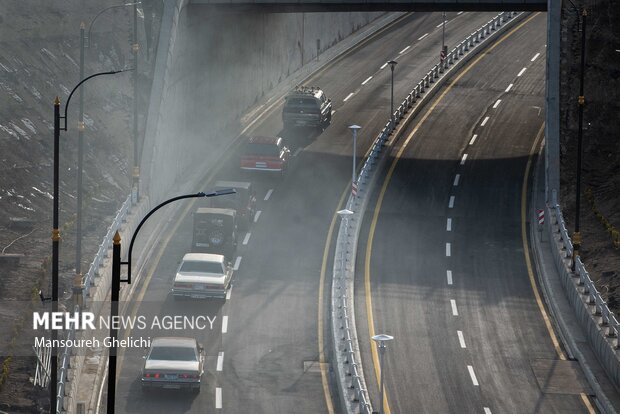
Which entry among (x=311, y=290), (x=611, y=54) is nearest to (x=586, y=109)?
(x=611, y=54)

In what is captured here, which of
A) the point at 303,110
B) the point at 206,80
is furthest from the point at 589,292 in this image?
the point at 206,80

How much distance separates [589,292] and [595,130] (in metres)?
22.2

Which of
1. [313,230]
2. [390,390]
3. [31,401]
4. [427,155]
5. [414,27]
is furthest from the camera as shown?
[414,27]

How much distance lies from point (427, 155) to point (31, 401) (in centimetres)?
3398

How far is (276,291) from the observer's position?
1980 inches

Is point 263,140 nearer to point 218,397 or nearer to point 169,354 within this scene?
point 218,397

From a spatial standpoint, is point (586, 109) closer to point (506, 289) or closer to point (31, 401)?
point (506, 289)

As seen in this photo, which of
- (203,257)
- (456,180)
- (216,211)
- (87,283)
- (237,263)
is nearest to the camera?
(87,283)

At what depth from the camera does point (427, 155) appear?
68688 mm

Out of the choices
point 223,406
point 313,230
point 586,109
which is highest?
point 586,109

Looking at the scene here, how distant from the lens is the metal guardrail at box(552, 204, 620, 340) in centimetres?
4412

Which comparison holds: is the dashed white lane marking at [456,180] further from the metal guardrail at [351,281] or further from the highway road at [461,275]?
the metal guardrail at [351,281]

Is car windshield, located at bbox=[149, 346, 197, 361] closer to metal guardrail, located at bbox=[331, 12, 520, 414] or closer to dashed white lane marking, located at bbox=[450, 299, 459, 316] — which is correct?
metal guardrail, located at bbox=[331, 12, 520, 414]

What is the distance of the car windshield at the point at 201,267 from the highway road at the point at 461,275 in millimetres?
5361
